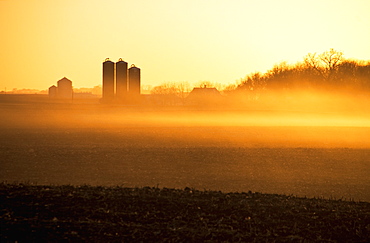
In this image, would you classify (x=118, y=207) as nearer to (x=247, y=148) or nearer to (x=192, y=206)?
(x=192, y=206)

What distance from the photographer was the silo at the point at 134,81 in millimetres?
132625

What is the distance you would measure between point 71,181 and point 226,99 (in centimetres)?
12274

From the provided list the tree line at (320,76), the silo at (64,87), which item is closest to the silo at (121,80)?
the tree line at (320,76)

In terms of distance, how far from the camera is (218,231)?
759 cm

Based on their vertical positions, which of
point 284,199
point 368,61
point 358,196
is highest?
point 368,61

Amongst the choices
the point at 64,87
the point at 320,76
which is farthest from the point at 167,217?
the point at 64,87

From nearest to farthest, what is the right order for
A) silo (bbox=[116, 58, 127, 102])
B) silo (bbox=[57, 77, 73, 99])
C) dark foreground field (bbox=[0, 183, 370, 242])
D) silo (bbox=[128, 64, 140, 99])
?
dark foreground field (bbox=[0, 183, 370, 242]), silo (bbox=[116, 58, 127, 102]), silo (bbox=[128, 64, 140, 99]), silo (bbox=[57, 77, 73, 99])

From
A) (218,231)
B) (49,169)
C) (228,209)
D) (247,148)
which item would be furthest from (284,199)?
(247,148)

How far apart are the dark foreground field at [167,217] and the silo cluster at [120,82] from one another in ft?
399

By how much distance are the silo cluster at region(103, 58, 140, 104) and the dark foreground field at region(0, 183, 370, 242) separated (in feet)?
399

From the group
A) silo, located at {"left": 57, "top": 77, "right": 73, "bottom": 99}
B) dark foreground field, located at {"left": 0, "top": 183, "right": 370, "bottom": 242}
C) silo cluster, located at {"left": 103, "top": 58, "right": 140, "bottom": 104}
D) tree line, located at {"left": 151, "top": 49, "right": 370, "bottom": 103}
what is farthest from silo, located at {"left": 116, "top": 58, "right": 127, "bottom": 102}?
dark foreground field, located at {"left": 0, "top": 183, "right": 370, "bottom": 242}

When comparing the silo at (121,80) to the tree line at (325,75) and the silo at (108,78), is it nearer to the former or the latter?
the silo at (108,78)

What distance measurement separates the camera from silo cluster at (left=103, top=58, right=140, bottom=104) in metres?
130

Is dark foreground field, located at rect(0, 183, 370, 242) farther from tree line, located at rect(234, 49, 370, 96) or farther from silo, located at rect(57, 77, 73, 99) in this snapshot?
silo, located at rect(57, 77, 73, 99)
